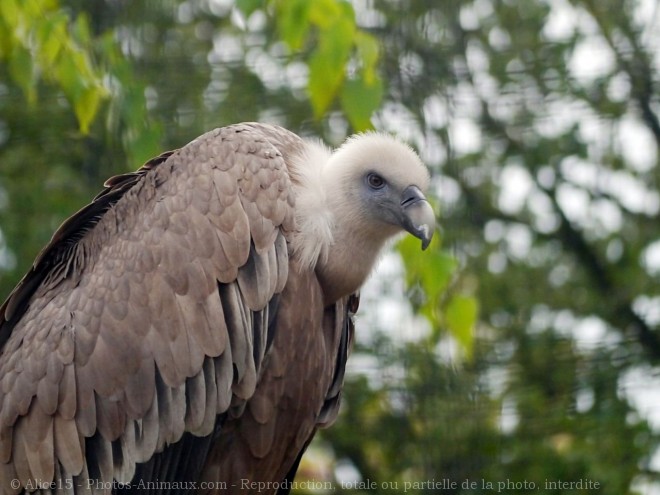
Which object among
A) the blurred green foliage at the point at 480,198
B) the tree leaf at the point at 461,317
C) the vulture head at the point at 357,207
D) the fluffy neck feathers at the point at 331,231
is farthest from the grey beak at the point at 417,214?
the blurred green foliage at the point at 480,198

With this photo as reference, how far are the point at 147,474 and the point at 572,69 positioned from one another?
6022mm

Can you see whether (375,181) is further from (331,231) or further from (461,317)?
(461,317)

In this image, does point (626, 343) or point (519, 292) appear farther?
point (519, 292)

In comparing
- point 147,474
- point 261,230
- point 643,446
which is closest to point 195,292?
point 261,230

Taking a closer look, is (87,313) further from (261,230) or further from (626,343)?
(626,343)

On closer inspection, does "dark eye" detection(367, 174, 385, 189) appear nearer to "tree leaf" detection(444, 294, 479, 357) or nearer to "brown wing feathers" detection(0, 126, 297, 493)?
"brown wing feathers" detection(0, 126, 297, 493)

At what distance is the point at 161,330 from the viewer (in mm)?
3367

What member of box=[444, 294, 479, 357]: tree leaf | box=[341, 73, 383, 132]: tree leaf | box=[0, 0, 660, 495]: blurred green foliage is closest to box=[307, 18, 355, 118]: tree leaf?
box=[341, 73, 383, 132]: tree leaf

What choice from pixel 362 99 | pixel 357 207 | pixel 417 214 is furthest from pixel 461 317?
pixel 362 99

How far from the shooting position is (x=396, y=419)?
26.3 ft

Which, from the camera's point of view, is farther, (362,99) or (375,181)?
(375,181)

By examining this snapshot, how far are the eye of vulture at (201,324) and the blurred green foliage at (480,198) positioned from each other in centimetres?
328

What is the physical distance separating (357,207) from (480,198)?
5325 mm

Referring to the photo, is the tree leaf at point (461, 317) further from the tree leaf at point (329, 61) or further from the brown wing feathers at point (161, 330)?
the tree leaf at point (329, 61)
